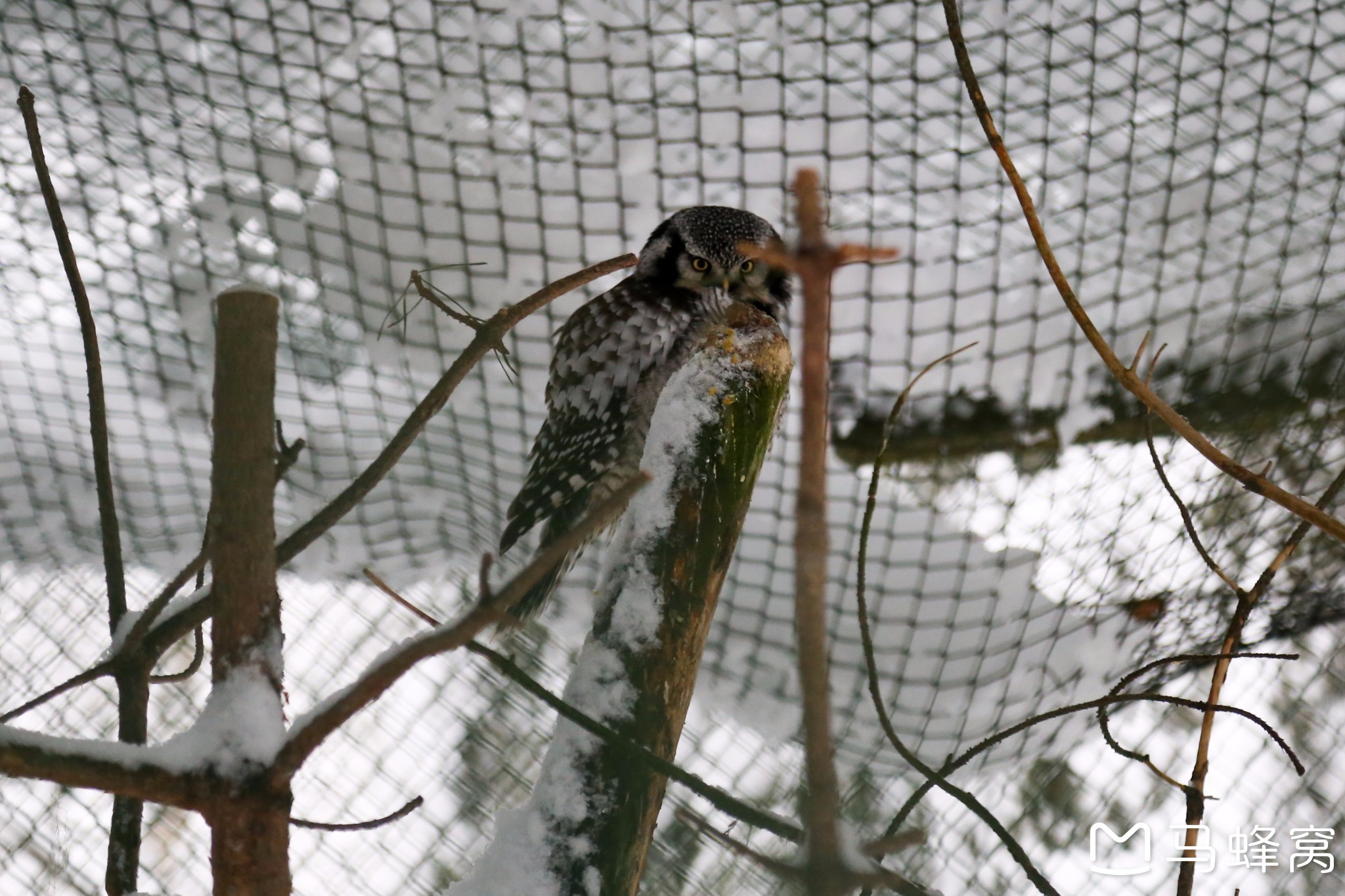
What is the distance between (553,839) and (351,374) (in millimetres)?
1967

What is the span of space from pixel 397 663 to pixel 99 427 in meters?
0.56

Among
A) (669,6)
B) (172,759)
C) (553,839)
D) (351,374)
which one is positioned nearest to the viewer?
(172,759)

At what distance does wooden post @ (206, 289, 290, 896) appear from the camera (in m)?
0.69

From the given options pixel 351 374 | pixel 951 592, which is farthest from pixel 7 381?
pixel 951 592

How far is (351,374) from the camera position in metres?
2.72

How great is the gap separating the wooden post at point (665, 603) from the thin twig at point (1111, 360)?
0.36 m

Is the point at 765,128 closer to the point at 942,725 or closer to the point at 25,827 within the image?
the point at 942,725

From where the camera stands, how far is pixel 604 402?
6.57 feet

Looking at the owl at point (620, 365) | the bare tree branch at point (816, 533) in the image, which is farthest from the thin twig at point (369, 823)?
the owl at point (620, 365)

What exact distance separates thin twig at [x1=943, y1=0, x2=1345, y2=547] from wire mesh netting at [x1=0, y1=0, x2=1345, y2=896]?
1600 millimetres

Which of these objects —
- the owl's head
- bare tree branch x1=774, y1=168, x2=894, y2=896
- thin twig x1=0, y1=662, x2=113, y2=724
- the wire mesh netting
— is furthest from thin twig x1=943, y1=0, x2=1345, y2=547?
the wire mesh netting

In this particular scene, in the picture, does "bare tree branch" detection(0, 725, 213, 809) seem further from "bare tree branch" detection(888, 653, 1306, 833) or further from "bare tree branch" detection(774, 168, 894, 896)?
"bare tree branch" detection(888, 653, 1306, 833)

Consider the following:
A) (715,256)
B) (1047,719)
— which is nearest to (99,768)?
(1047,719)

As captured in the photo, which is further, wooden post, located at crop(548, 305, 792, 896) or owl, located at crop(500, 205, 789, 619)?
owl, located at crop(500, 205, 789, 619)
